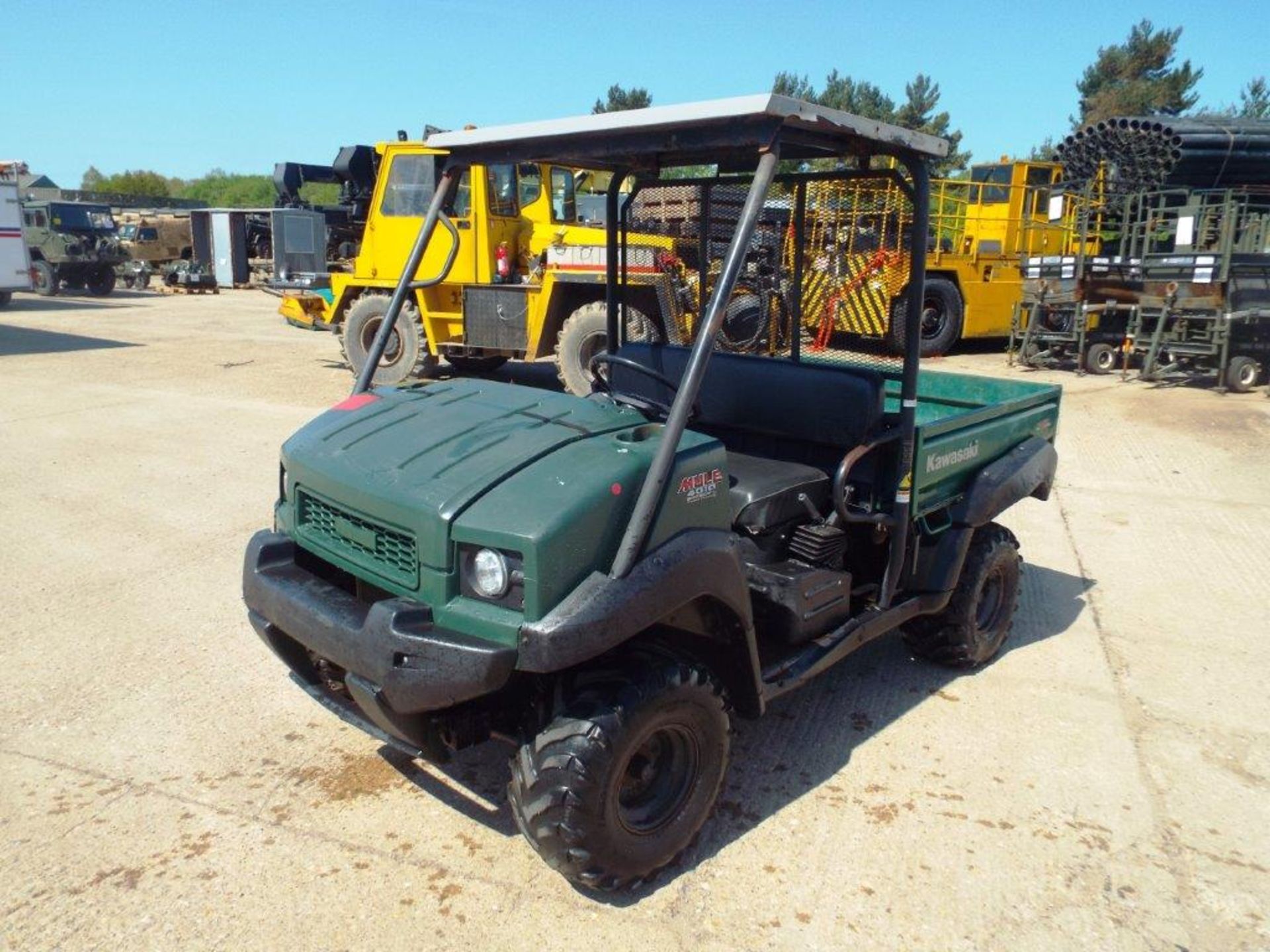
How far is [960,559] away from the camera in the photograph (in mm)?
3828

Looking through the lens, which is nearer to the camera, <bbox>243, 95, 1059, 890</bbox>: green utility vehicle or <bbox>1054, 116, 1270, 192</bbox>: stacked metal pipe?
<bbox>243, 95, 1059, 890</bbox>: green utility vehicle

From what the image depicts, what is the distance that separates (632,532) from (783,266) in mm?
1921

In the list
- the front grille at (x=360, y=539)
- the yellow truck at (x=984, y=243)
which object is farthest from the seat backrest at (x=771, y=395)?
the yellow truck at (x=984, y=243)

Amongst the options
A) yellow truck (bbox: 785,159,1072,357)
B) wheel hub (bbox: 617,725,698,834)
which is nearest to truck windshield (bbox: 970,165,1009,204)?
yellow truck (bbox: 785,159,1072,357)

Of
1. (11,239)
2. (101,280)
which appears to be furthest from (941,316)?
(101,280)

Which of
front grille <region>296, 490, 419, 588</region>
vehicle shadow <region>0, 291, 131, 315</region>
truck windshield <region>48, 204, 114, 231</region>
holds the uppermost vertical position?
truck windshield <region>48, 204, 114, 231</region>

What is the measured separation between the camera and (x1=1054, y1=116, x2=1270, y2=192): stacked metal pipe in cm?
1382

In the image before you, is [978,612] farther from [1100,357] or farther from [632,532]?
[1100,357]

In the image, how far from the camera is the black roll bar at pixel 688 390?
2467 mm

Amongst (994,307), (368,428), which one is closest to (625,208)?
(368,428)

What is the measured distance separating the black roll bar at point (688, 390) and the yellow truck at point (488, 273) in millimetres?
7061

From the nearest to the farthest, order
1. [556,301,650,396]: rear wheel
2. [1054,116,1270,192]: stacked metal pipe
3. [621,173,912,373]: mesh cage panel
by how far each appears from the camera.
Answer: [621,173,912,373]: mesh cage panel → [556,301,650,396]: rear wheel → [1054,116,1270,192]: stacked metal pipe

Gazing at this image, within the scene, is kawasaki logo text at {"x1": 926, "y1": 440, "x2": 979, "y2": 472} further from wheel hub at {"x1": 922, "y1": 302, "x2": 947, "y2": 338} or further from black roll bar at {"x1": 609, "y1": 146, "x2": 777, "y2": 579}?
wheel hub at {"x1": 922, "y1": 302, "x2": 947, "y2": 338}

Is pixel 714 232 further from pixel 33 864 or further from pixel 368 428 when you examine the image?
pixel 33 864
